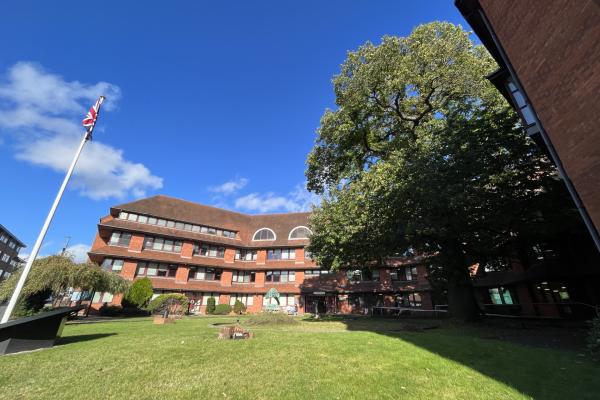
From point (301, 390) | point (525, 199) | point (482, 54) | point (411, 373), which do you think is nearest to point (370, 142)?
point (482, 54)

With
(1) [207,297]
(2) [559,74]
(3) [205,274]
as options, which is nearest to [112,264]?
(3) [205,274]

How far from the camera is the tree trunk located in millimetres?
17469

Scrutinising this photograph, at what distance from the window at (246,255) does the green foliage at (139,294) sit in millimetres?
14435

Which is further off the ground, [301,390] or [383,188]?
[383,188]

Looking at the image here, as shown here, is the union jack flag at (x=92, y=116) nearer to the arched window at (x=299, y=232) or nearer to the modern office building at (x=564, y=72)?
the modern office building at (x=564, y=72)

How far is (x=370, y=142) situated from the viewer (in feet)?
73.8

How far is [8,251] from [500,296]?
93.9 meters

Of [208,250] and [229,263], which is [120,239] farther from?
[229,263]

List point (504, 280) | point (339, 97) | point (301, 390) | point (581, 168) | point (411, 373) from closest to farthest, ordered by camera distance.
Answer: point (301, 390) → point (581, 168) → point (411, 373) → point (339, 97) → point (504, 280)

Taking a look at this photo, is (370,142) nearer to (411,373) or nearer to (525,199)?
(525,199)

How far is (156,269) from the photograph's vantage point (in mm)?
34312

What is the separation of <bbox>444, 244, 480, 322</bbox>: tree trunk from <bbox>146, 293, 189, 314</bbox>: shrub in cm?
2693

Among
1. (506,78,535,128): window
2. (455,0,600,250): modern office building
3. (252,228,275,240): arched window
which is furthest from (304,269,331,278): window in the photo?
(455,0,600,250): modern office building

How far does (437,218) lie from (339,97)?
12.8 metres
